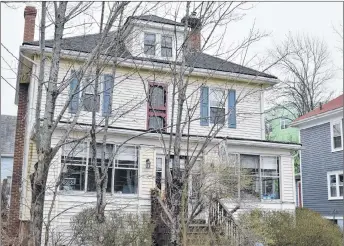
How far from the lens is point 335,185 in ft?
68.0

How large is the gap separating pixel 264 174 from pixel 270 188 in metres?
0.53

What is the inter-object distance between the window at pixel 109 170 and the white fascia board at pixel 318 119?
1104cm

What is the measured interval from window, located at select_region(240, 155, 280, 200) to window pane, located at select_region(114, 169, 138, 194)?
12.3ft

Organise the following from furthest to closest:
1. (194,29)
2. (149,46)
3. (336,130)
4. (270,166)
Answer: (336,130) < (270,166) < (149,46) < (194,29)

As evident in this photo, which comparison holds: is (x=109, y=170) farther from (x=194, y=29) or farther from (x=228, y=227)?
(x=194, y=29)

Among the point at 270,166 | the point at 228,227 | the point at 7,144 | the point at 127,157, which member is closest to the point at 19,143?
the point at 127,157

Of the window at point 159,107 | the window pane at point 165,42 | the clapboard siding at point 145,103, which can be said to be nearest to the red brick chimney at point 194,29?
the window pane at point 165,42

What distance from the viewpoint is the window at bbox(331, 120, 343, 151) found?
20391 mm

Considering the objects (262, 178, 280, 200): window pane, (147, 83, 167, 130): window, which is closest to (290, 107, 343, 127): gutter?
(262, 178, 280, 200): window pane

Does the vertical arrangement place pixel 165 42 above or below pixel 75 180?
above

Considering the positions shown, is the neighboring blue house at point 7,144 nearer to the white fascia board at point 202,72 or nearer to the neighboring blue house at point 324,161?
the white fascia board at point 202,72

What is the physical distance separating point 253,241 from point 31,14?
442 inches

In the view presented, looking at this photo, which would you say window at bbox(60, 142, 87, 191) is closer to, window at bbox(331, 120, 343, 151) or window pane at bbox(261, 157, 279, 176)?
window pane at bbox(261, 157, 279, 176)

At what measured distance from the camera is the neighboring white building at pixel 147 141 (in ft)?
40.5
